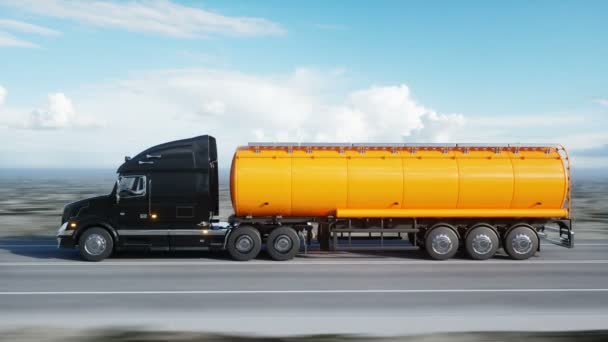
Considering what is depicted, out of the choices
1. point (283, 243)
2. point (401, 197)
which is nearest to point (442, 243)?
point (401, 197)

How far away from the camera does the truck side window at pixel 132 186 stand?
1502 cm

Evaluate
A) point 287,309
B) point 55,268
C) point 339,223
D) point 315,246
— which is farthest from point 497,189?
point 55,268

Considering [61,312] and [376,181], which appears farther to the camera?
[376,181]

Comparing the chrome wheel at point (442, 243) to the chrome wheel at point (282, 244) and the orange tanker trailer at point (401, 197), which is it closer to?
the orange tanker trailer at point (401, 197)

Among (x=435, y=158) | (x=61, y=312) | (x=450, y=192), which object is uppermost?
(x=435, y=158)

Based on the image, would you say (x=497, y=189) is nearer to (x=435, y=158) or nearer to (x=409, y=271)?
(x=435, y=158)

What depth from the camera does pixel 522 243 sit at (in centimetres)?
1501

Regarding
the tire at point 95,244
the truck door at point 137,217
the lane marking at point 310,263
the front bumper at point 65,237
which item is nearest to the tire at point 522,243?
the lane marking at point 310,263

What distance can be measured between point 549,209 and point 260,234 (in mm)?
8419

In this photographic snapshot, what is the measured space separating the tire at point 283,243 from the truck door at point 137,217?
305 cm

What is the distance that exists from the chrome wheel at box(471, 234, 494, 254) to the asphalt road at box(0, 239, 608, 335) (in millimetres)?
418

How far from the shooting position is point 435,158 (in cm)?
1514

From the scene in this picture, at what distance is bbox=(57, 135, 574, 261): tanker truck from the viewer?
14.8m

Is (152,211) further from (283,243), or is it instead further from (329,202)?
(329,202)
